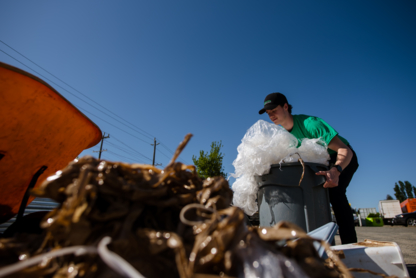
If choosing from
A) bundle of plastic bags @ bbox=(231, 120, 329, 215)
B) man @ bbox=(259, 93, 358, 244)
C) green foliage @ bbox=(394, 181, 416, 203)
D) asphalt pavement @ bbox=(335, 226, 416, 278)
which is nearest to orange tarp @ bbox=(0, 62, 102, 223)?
bundle of plastic bags @ bbox=(231, 120, 329, 215)

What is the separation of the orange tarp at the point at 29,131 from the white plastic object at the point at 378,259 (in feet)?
5.90

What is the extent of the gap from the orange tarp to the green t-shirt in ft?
7.01

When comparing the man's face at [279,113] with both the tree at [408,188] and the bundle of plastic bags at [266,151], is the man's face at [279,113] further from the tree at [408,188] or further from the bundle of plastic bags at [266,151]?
the tree at [408,188]

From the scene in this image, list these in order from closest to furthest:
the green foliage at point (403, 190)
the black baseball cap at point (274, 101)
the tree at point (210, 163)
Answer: the black baseball cap at point (274, 101)
the tree at point (210, 163)
the green foliage at point (403, 190)

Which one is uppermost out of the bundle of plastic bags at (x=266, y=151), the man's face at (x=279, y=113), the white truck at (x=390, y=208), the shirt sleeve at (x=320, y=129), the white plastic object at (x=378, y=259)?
the man's face at (x=279, y=113)

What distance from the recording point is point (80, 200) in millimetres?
490

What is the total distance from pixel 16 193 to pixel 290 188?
2204 mm

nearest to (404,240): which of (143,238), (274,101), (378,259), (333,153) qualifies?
(333,153)

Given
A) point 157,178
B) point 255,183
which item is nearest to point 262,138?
A: point 255,183

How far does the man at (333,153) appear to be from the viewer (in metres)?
2.12

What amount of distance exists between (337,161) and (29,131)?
2514 millimetres

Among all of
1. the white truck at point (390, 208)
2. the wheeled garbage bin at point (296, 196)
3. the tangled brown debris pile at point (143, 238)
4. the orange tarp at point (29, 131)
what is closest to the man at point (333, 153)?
the wheeled garbage bin at point (296, 196)

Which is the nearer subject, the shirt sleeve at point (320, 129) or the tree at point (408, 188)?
the shirt sleeve at point (320, 129)

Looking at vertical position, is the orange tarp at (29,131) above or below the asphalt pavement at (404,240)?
above
